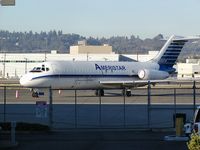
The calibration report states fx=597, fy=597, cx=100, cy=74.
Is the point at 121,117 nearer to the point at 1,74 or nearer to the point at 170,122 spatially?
the point at 170,122

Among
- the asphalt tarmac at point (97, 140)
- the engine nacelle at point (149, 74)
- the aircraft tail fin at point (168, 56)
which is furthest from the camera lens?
the aircraft tail fin at point (168, 56)

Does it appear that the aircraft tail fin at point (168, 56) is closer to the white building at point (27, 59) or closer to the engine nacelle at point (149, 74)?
the engine nacelle at point (149, 74)

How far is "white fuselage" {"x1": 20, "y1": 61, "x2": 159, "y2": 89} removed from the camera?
48.9 m

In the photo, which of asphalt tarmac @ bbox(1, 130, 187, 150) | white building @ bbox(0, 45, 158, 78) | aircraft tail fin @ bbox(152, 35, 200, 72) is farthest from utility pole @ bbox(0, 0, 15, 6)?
white building @ bbox(0, 45, 158, 78)

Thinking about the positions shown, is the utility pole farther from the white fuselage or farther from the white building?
the white building

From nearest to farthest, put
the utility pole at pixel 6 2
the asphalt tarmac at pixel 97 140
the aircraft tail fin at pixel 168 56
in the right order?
the utility pole at pixel 6 2
the asphalt tarmac at pixel 97 140
the aircraft tail fin at pixel 168 56

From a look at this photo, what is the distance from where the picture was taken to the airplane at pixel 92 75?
49.0 meters

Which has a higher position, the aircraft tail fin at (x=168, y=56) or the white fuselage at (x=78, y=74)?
the aircraft tail fin at (x=168, y=56)

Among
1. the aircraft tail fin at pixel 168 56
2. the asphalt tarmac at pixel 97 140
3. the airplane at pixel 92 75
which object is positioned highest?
the aircraft tail fin at pixel 168 56

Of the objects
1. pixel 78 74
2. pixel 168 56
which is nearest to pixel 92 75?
pixel 78 74

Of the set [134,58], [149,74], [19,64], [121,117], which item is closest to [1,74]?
[19,64]

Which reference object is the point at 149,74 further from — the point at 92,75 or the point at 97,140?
the point at 97,140

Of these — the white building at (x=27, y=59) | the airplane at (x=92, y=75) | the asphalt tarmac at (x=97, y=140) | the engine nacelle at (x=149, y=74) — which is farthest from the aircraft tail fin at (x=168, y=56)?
the white building at (x=27, y=59)

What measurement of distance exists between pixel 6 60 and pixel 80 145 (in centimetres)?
14650
